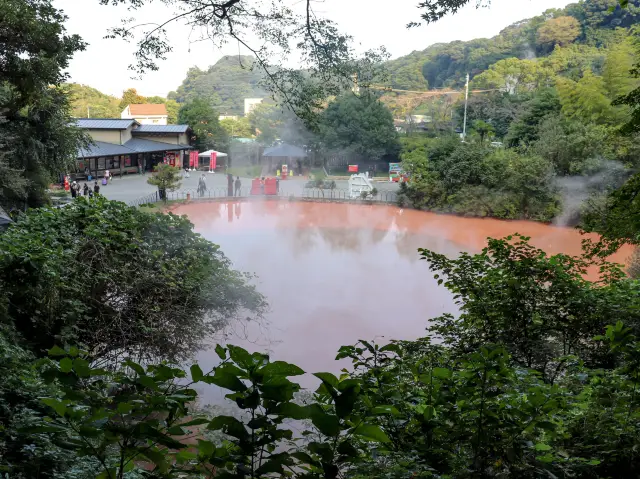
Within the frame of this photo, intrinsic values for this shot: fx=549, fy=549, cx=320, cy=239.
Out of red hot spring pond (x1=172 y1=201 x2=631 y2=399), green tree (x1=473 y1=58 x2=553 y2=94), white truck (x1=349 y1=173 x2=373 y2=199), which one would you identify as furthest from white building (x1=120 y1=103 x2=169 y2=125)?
green tree (x1=473 y1=58 x2=553 y2=94)

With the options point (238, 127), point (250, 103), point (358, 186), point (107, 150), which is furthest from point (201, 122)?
point (358, 186)

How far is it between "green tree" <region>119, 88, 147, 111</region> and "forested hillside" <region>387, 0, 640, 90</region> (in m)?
9.65

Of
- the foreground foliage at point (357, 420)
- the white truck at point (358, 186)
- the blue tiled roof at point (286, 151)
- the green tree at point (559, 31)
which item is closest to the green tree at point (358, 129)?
the blue tiled roof at point (286, 151)

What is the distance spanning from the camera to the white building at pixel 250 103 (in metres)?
17.9

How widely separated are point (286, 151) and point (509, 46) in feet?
32.6

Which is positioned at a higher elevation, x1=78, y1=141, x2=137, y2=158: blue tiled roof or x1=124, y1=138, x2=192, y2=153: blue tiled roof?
x1=124, y1=138, x2=192, y2=153: blue tiled roof

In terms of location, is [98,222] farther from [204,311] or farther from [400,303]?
[400,303]

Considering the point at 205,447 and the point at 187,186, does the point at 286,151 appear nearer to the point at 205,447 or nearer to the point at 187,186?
the point at 187,186

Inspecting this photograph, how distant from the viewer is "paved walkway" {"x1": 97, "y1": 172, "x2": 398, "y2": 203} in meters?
11.6

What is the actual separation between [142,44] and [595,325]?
296cm

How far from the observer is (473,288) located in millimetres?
2824

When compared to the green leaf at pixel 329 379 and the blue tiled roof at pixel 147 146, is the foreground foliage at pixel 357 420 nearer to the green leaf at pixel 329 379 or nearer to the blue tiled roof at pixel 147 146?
the green leaf at pixel 329 379

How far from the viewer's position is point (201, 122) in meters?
15.7

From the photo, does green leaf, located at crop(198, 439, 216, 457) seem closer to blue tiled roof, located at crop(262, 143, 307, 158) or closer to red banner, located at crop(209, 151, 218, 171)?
blue tiled roof, located at crop(262, 143, 307, 158)
